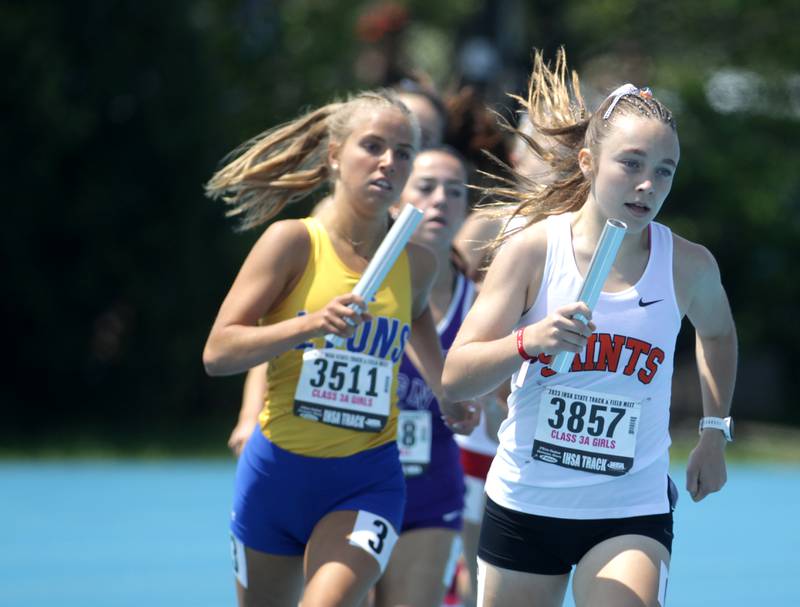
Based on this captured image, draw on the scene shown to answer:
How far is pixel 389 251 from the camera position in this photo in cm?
424

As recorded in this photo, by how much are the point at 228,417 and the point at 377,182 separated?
41.1ft

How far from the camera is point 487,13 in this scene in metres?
18.4

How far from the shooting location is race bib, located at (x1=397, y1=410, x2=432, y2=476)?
566cm

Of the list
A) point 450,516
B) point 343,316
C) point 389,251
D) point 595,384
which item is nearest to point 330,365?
point 343,316

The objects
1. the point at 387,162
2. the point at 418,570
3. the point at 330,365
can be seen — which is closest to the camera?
the point at 330,365

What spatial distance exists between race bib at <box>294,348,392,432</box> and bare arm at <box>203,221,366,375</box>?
232 millimetres

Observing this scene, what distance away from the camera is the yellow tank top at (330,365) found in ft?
15.4

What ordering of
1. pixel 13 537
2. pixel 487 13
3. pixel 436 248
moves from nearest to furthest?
pixel 436 248
pixel 13 537
pixel 487 13

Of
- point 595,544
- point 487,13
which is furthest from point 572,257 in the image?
point 487,13

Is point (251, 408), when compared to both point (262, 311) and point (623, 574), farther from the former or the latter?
point (623, 574)

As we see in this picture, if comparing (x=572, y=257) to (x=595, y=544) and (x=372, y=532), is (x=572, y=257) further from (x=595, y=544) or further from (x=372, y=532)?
(x=372, y=532)

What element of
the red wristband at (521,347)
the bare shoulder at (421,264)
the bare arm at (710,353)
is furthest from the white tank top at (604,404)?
the bare shoulder at (421,264)

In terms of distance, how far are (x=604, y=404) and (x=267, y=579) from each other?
1364 millimetres

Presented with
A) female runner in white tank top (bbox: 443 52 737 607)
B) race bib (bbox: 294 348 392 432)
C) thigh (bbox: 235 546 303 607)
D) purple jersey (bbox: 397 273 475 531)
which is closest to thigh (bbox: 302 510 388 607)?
thigh (bbox: 235 546 303 607)
